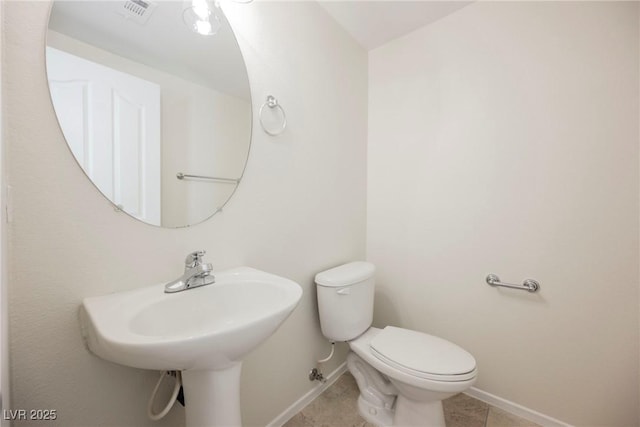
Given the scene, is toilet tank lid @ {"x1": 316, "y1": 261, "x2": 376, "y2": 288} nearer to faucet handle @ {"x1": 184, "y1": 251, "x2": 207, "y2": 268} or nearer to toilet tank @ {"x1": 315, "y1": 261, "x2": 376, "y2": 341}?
toilet tank @ {"x1": 315, "y1": 261, "x2": 376, "y2": 341}

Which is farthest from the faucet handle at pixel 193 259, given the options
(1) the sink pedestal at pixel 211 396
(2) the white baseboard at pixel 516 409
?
(2) the white baseboard at pixel 516 409

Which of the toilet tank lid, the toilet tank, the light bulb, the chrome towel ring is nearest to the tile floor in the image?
the toilet tank

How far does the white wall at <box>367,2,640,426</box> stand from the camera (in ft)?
3.56

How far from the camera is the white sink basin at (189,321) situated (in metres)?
0.52

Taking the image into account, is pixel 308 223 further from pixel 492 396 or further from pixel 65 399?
pixel 492 396

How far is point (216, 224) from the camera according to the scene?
98cm

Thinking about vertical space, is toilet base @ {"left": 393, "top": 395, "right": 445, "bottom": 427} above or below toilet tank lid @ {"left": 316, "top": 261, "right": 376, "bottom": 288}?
below

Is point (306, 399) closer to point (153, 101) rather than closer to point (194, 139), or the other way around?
point (194, 139)

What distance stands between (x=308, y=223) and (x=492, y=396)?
4.55 feet

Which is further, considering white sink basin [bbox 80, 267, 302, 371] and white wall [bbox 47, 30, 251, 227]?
white wall [bbox 47, 30, 251, 227]

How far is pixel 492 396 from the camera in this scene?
1385 mm

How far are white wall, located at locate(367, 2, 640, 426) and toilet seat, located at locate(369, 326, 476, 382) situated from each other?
36 centimetres

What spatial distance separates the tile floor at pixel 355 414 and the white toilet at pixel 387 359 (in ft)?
0.29

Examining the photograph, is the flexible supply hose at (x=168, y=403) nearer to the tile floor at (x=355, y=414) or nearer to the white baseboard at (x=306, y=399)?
the white baseboard at (x=306, y=399)
